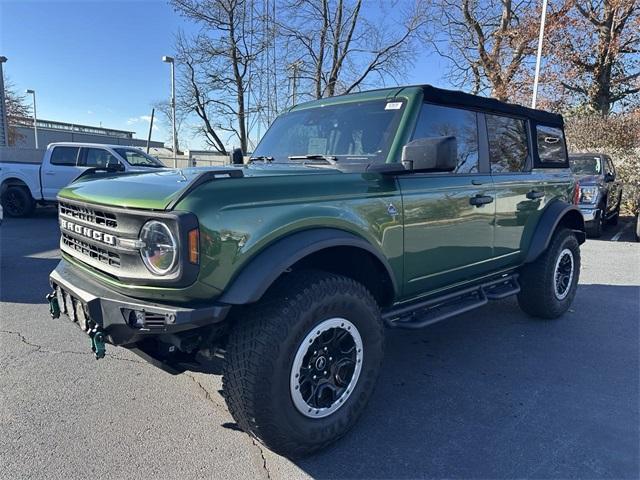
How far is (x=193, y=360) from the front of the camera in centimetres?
249

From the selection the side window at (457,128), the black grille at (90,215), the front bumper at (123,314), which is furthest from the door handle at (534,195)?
the black grille at (90,215)

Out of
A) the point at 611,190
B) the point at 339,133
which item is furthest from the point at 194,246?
the point at 611,190

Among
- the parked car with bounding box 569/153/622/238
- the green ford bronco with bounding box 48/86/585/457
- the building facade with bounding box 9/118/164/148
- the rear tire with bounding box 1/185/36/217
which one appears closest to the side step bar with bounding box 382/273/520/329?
the green ford bronco with bounding box 48/86/585/457

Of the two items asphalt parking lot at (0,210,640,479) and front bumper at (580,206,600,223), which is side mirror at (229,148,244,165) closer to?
asphalt parking lot at (0,210,640,479)

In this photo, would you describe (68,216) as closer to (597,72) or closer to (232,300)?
(232,300)

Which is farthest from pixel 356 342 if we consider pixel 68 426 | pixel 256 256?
pixel 68 426

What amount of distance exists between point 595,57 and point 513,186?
1793 cm

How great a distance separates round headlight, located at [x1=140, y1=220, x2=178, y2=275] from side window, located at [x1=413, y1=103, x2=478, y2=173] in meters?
1.83

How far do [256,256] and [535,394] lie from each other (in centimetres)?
232

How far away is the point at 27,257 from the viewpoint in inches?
288

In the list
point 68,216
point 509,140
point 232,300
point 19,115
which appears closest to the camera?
point 232,300

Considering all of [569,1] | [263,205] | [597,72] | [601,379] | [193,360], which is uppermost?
[569,1]

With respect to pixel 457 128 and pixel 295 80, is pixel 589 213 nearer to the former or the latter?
pixel 457 128

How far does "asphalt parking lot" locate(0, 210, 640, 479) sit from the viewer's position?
242 centimetres
